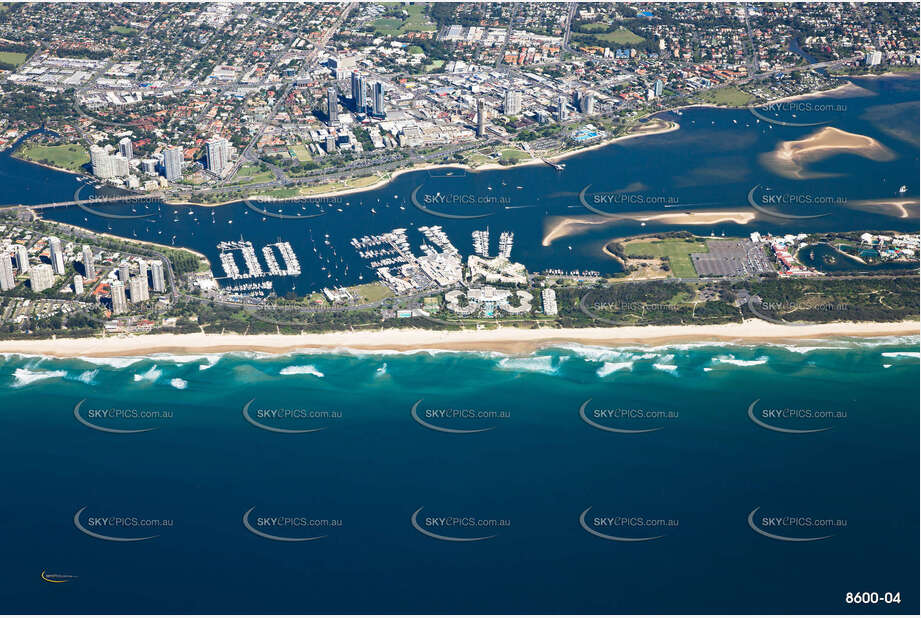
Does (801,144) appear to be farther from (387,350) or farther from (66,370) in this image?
(66,370)

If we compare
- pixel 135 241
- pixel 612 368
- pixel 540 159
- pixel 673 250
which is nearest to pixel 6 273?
pixel 135 241

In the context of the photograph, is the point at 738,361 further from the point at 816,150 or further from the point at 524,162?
the point at 816,150

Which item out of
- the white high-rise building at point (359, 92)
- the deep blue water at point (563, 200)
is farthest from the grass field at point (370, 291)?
the white high-rise building at point (359, 92)

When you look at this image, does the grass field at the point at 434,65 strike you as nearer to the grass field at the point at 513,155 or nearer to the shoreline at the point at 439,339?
the grass field at the point at 513,155

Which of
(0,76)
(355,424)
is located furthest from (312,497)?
(0,76)

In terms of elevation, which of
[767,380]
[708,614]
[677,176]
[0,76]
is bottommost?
[708,614]

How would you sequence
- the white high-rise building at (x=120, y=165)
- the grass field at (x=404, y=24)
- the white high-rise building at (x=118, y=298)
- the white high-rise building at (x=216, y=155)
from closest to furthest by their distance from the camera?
the white high-rise building at (x=118, y=298) → the white high-rise building at (x=216, y=155) → the white high-rise building at (x=120, y=165) → the grass field at (x=404, y=24)
